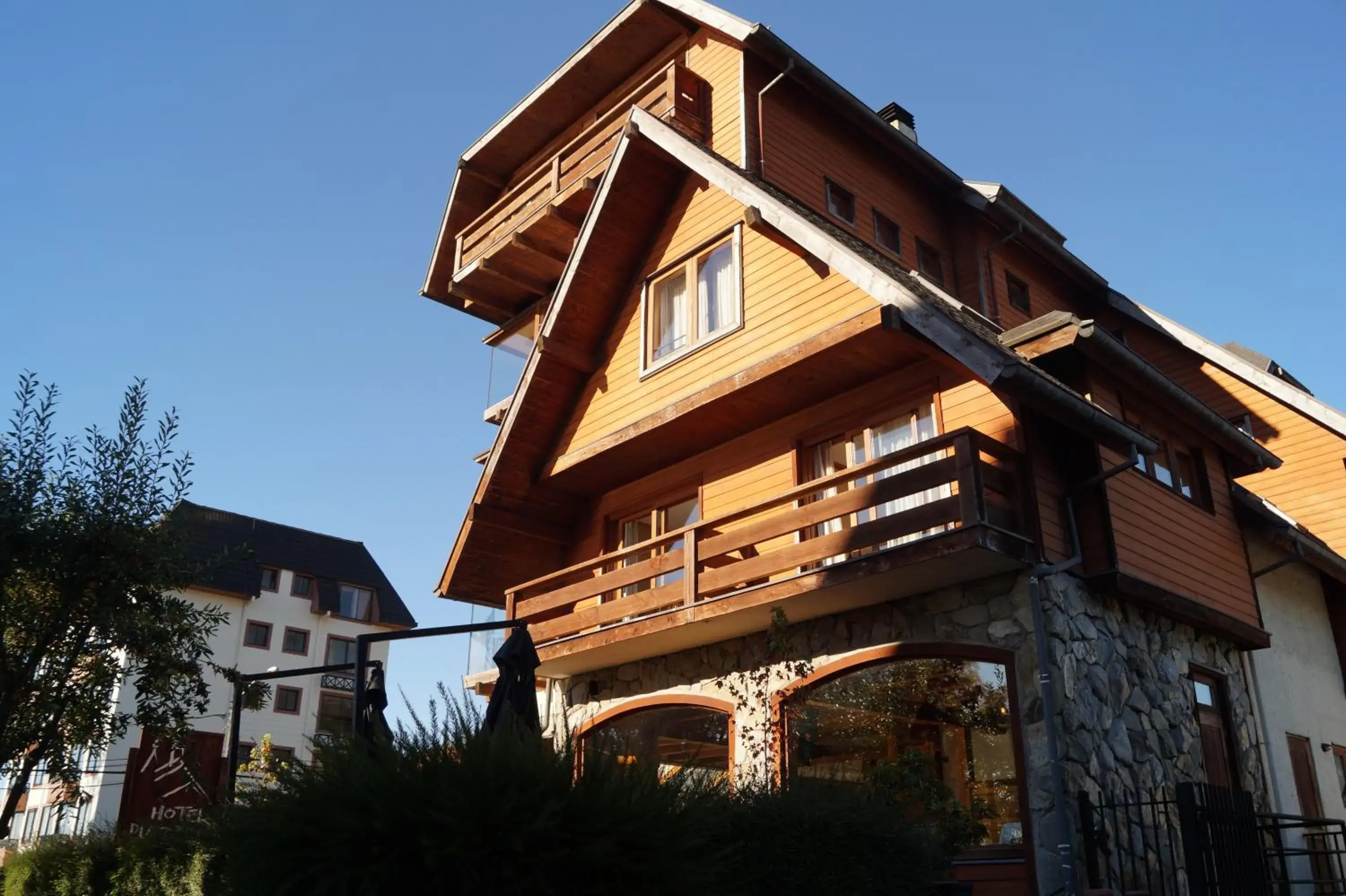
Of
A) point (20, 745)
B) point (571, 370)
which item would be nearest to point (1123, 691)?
point (571, 370)

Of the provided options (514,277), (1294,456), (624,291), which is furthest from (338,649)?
(1294,456)

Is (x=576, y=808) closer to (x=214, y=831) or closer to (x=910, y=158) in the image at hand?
(x=214, y=831)

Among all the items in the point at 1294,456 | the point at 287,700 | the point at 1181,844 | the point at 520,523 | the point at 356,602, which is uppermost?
the point at 356,602

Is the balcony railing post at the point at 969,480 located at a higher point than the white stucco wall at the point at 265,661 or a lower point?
lower

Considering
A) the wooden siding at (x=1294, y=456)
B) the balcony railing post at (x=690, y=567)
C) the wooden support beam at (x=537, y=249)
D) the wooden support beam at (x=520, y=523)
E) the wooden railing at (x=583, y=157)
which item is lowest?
the balcony railing post at (x=690, y=567)

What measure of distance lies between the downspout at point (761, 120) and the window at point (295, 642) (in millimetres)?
43125

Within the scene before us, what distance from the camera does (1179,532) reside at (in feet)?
42.9

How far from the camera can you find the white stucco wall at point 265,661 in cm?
4819

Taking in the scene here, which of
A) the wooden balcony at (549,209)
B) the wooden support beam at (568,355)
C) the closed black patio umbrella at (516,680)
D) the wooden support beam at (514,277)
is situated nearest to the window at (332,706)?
the wooden balcony at (549,209)

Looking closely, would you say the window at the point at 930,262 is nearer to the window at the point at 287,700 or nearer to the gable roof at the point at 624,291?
the gable roof at the point at 624,291

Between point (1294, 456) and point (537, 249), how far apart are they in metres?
13.6

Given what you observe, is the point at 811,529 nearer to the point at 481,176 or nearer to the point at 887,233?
the point at 887,233

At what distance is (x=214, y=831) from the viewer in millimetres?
6715

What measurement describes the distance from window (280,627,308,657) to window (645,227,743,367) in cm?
4225
